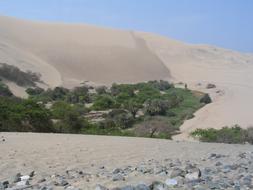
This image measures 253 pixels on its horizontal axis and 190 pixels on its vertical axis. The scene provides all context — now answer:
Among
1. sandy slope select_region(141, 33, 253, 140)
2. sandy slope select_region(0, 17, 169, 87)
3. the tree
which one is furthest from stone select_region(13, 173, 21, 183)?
sandy slope select_region(0, 17, 169, 87)

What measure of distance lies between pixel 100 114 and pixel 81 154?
20.5 m

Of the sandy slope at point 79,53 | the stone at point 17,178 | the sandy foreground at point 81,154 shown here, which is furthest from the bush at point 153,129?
the sandy slope at point 79,53

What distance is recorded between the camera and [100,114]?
106ft

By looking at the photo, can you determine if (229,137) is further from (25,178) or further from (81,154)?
(25,178)

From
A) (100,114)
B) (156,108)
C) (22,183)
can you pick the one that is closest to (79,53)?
(156,108)

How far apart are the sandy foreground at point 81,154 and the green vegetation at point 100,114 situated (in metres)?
4.96

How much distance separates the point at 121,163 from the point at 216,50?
103660 millimetres

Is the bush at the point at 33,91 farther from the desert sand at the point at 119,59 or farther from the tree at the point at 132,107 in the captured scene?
the tree at the point at 132,107

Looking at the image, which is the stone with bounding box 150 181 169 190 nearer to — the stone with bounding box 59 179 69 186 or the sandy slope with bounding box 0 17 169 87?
the stone with bounding box 59 179 69 186

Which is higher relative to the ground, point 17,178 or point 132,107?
point 132,107

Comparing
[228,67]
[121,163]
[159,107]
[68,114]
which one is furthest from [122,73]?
[121,163]

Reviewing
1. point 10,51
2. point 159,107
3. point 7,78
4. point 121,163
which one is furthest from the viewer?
point 10,51

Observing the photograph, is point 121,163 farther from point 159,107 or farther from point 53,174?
point 159,107

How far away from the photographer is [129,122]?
29.1 m
